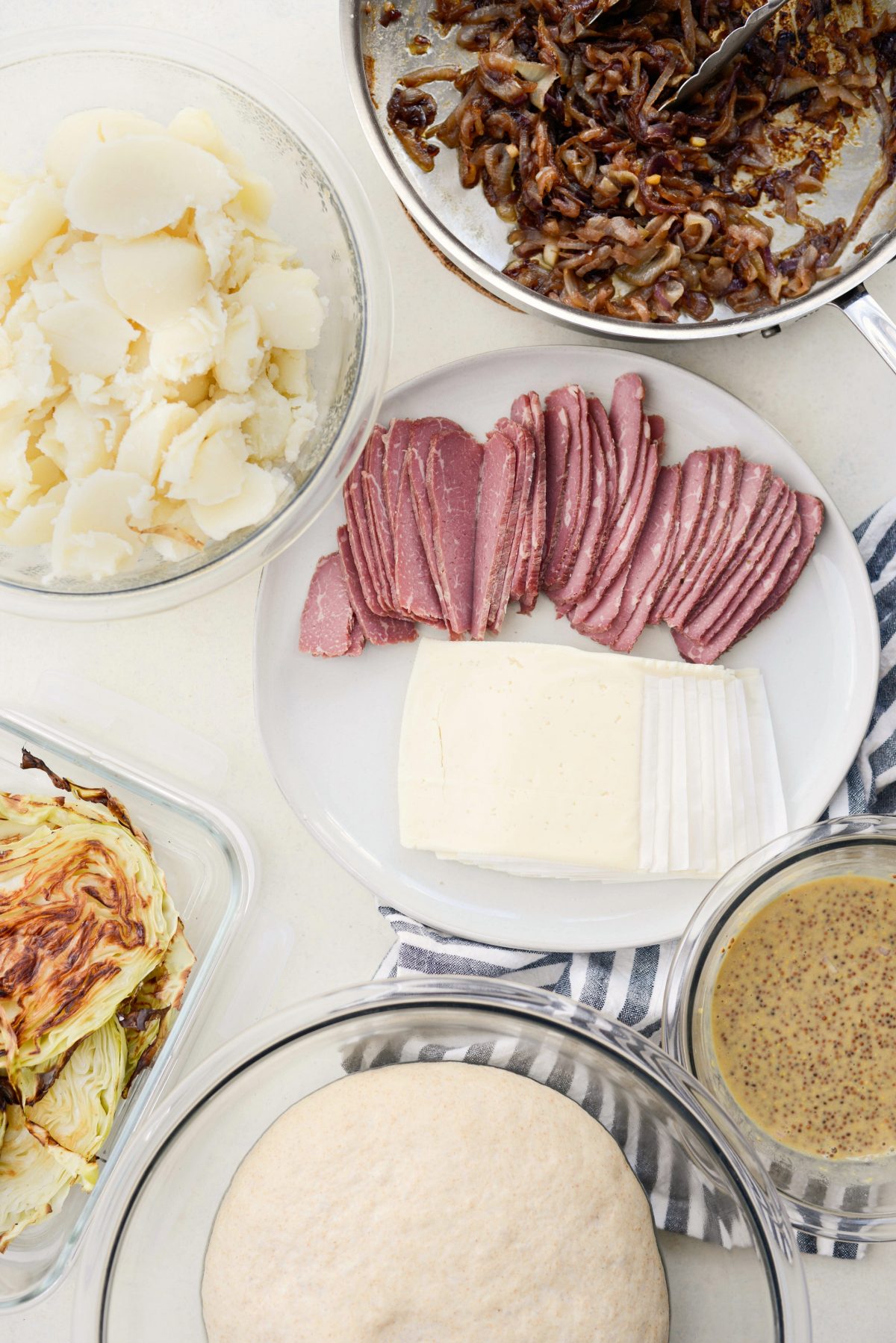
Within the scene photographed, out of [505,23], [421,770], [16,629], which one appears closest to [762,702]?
[421,770]

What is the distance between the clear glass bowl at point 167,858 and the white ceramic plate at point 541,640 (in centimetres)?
21

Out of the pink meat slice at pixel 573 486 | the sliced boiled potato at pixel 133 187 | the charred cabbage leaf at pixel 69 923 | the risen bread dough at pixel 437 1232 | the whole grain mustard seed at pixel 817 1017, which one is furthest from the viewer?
the pink meat slice at pixel 573 486

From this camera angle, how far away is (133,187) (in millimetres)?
1614

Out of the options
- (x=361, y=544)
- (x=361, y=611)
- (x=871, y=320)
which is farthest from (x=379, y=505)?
(x=871, y=320)

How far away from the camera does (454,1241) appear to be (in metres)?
1.48

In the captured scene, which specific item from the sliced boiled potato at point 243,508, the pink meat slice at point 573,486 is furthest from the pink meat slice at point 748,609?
the sliced boiled potato at point 243,508

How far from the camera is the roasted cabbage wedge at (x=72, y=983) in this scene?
194 cm

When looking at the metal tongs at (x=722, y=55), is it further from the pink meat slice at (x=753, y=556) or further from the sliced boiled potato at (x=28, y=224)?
the sliced boiled potato at (x=28, y=224)

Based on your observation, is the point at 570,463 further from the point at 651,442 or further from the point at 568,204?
the point at 568,204

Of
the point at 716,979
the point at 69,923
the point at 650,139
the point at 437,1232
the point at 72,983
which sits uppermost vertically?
the point at 650,139

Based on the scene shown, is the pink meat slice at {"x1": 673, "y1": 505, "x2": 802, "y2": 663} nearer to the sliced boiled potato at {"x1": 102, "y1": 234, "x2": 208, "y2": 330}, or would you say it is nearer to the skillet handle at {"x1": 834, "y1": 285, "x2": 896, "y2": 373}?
the skillet handle at {"x1": 834, "y1": 285, "x2": 896, "y2": 373}

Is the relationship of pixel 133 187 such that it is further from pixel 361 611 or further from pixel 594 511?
pixel 594 511

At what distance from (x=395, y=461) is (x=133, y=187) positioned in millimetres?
699

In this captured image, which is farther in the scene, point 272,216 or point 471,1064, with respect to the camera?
point 272,216
